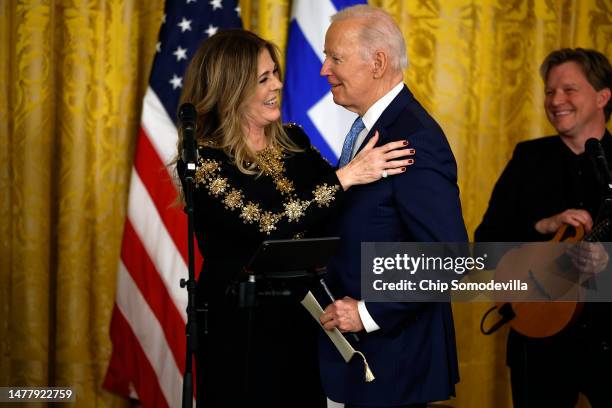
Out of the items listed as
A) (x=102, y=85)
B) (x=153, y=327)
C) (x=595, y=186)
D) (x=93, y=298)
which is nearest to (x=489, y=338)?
(x=595, y=186)

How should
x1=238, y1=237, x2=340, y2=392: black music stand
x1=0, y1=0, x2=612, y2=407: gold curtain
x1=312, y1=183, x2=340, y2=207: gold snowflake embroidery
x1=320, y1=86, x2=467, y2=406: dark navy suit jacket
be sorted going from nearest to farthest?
1. x1=238, y1=237, x2=340, y2=392: black music stand
2. x1=320, y1=86, x2=467, y2=406: dark navy suit jacket
3. x1=312, y1=183, x2=340, y2=207: gold snowflake embroidery
4. x1=0, y1=0, x2=612, y2=407: gold curtain

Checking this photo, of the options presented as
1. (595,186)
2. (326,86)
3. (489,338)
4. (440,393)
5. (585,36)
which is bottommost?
(440,393)

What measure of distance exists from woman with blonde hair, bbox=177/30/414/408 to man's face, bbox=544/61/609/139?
1.23m

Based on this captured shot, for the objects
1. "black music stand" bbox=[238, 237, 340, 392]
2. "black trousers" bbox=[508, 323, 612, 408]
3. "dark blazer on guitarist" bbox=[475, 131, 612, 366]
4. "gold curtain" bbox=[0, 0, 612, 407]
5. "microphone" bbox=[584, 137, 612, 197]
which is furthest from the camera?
"gold curtain" bbox=[0, 0, 612, 407]

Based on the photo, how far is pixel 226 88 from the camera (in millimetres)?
2836

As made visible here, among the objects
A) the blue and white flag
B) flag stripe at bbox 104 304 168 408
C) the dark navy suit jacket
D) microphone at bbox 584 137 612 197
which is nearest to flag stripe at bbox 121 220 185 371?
flag stripe at bbox 104 304 168 408

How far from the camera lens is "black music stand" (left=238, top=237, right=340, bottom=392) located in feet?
7.42

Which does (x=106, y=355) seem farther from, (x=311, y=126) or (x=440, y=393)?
(x=440, y=393)

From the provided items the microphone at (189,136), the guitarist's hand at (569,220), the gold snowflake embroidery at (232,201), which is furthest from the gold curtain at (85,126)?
the microphone at (189,136)

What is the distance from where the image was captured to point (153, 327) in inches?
160

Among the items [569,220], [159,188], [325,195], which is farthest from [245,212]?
[159,188]

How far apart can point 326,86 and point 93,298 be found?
5.43 feet

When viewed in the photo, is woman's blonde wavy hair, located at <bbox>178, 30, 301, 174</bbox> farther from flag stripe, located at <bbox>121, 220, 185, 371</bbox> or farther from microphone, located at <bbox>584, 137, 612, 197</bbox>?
flag stripe, located at <bbox>121, 220, 185, 371</bbox>

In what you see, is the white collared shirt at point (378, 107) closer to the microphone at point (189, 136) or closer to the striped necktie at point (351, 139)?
the striped necktie at point (351, 139)
